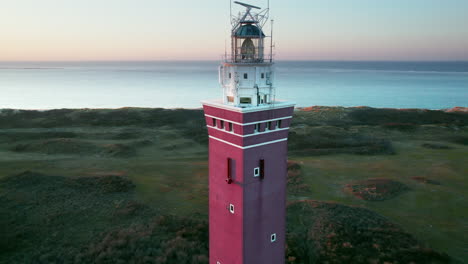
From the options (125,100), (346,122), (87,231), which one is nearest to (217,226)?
(87,231)

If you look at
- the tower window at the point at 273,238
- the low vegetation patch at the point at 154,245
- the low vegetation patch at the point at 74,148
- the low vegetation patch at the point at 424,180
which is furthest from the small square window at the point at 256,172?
the low vegetation patch at the point at 74,148

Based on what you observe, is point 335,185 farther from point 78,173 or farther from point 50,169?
point 50,169

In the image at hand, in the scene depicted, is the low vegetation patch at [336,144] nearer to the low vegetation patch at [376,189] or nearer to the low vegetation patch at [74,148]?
the low vegetation patch at [376,189]

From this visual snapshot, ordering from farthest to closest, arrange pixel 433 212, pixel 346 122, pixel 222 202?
pixel 346 122, pixel 433 212, pixel 222 202

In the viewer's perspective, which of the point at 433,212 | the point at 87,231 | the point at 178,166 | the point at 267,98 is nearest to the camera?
the point at 267,98

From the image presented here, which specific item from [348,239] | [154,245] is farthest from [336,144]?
[154,245]

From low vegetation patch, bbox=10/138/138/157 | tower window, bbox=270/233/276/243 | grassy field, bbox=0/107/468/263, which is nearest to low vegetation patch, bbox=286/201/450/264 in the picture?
grassy field, bbox=0/107/468/263
